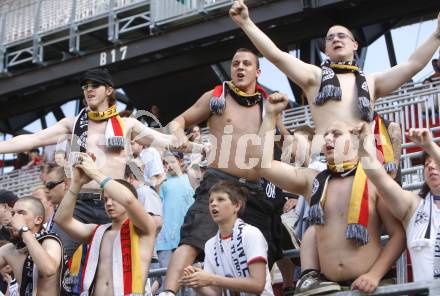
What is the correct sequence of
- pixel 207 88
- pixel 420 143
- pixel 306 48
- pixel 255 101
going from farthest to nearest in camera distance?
1. pixel 207 88
2. pixel 306 48
3. pixel 255 101
4. pixel 420 143

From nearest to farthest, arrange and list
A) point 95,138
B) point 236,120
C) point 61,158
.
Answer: point 236,120 < point 95,138 < point 61,158

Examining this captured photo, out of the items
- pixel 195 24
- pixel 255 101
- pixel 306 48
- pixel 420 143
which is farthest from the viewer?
pixel 306 48

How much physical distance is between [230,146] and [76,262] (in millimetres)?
1449

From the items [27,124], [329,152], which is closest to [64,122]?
[329,152]

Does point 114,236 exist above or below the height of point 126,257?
above

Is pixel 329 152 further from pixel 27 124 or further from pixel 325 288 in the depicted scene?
pixel 27 124

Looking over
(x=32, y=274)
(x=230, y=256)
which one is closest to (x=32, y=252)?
(x=32, y=274)

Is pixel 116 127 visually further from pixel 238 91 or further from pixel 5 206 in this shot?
pixel 5 206

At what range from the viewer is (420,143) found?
5742 millimetres

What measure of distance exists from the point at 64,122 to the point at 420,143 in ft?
10.2

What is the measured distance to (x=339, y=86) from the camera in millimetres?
6738

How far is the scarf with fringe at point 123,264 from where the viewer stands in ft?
21.2

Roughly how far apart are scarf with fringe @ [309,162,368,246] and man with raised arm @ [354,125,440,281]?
0.54 ft

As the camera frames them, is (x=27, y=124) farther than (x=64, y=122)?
Yes
